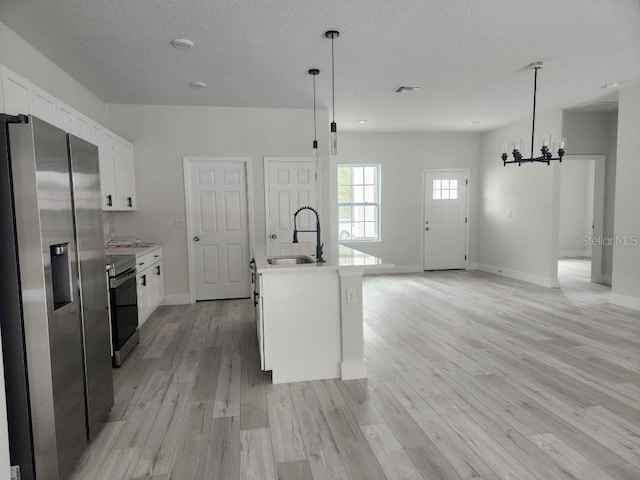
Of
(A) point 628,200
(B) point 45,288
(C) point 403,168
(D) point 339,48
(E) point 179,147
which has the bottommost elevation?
(B) point 45,288

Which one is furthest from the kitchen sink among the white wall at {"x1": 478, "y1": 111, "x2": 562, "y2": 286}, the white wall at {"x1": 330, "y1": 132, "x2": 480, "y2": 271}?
the white wall at {"x1": 478, "y1": 111, "x2": 562, "y2": 286}

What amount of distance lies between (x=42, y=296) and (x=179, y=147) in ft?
13.3

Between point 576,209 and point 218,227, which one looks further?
point 576,209

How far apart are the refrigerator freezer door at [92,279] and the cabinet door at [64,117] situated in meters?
1.38

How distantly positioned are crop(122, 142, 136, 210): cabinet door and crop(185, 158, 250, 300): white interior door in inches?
27.5

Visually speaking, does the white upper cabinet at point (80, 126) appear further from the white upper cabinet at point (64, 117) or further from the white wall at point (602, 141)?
the white wall at point (602, 141)

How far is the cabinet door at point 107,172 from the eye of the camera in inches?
159

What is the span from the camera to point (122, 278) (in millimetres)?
3283

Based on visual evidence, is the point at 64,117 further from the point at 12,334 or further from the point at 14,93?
the point at 12,334

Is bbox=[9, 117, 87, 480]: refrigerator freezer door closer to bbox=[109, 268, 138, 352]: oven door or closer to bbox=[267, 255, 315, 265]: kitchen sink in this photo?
bbox=[109, 268, 138, 352]: oven door

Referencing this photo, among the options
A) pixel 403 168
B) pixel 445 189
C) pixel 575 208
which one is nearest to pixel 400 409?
pixel 403 168

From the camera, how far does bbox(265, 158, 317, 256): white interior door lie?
5.54 meters

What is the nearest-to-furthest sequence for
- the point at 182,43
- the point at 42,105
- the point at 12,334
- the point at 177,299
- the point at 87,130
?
1. the point at 12,334
2. the point at 42,105
3. the point at 182,43
4. the point at 87,130
5. the point at 177,299

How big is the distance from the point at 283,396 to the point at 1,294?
1762mm
